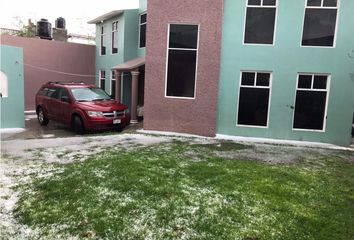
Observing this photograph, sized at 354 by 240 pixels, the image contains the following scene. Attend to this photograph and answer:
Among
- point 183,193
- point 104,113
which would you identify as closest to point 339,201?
point 183,193

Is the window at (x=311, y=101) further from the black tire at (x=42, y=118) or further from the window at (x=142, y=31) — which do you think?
the black tire at (x=42, y=118)

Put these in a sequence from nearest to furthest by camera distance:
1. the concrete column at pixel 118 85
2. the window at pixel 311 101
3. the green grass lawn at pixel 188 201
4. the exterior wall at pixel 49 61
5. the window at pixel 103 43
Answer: the green grass lawn at pixel 188 201 → the window at pixel 311 101 → the concrete column at pixel 118 85 → the exterior wall at pixel 49 61 → the window at pixel 103 43

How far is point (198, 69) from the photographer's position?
1183 cm

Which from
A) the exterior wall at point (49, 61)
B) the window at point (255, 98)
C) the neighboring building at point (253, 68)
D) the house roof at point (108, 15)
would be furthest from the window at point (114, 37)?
the window at point (255, 98)

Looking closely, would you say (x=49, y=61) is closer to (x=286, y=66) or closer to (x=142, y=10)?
(x=142, y=10)

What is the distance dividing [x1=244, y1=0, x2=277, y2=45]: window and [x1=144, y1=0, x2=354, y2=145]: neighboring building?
35 millimetres

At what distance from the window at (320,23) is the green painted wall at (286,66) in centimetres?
19

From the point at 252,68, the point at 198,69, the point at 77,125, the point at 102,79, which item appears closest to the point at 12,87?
the point at 77,125

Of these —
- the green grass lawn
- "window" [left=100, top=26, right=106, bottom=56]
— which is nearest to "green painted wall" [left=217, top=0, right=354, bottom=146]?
the green grass lawn

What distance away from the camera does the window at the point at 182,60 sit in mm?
11867

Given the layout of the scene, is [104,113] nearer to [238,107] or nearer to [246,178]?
[238,107]

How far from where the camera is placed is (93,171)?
632cm

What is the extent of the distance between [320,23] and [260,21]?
2102mm

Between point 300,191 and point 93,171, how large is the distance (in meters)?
3.98
